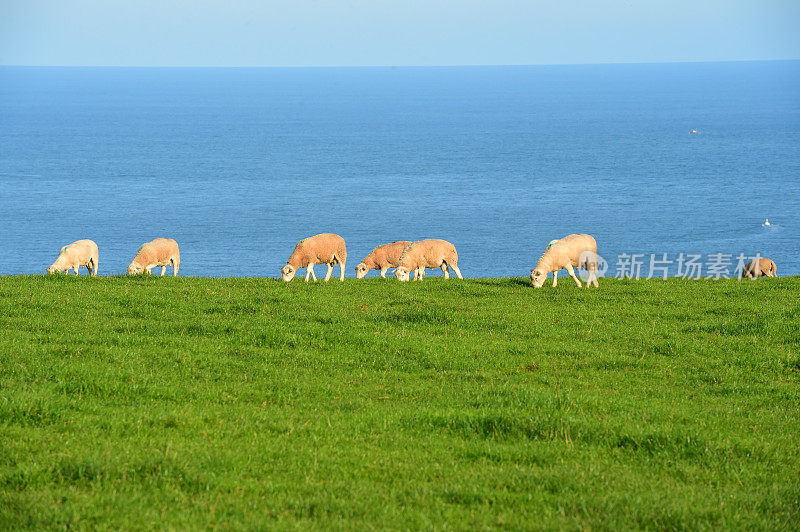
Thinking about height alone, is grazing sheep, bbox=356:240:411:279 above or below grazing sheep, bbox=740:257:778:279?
below

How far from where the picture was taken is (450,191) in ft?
520

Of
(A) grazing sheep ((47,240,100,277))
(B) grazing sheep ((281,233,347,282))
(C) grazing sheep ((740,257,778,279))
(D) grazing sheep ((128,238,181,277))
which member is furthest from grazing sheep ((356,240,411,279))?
(C) grazing sheep ((740,257,778,279))

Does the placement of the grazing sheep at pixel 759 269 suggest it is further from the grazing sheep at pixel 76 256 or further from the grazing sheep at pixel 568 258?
the grazing sheep at pixel 76 256

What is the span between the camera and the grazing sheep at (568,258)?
2603 cm

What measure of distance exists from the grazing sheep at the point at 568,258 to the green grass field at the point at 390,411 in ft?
10.2

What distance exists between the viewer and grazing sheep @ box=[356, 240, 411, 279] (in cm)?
3138

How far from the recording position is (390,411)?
12.8 metres

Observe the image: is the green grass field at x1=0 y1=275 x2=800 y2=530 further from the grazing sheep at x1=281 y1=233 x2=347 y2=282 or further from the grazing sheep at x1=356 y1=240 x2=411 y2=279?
the grazing sheep at x1=356 y1=240 x2=411 y2=279

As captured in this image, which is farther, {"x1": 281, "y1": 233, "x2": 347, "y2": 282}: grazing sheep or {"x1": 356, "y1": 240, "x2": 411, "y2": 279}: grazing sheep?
{"x1": 356, "y1": 240, "x2": 411, "y2": 279}: grazing sheep

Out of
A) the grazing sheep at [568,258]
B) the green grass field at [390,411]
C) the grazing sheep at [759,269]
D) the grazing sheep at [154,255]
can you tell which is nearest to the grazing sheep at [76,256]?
the grazing sheep at [154,255]

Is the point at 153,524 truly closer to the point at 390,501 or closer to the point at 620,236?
the point at 390,501

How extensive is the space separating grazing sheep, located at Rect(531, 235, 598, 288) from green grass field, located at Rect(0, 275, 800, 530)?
10.2 feet

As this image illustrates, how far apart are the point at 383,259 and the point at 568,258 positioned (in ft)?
25.7

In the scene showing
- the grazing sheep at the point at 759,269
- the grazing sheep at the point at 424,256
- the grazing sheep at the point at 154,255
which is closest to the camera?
the grazing sheep at the point at 424,256
